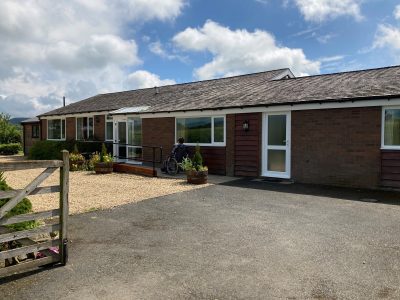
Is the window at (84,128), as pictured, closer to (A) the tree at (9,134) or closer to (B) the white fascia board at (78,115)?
(B) the white fascia board at (78,115)

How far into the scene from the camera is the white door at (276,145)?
11945 millimetres

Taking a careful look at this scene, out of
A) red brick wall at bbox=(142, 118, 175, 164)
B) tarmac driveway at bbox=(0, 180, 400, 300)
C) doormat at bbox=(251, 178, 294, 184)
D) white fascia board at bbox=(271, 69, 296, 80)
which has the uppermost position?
white fascia board at bbox=(271, 69, 296, 80)

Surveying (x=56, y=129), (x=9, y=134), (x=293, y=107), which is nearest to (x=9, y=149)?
(x=9, y=134)

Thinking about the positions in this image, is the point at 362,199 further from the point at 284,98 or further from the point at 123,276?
the point at 123,276

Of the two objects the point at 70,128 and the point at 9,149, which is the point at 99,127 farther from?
the point at 9,149

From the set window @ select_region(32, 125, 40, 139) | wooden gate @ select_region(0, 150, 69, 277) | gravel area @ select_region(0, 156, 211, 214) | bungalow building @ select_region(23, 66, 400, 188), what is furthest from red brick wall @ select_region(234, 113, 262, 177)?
window @ select_region(32, 125, 40, 139)

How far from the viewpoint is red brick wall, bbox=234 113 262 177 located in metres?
12.6

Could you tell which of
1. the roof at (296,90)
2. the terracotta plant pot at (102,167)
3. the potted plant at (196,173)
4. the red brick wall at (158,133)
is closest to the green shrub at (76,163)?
the terracotta plant pot at (102,167)

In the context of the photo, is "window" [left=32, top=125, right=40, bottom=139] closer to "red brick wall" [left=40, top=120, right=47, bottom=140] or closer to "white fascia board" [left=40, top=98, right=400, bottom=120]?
"red brick wall" [left=40, top=120, right=47, bottom=140]

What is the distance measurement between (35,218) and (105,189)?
6.42m

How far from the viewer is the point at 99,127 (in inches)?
853

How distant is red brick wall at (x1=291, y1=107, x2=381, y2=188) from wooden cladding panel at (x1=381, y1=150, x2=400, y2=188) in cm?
14

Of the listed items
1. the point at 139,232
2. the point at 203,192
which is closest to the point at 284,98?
the point at 203,192

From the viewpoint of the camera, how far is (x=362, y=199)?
8.70 m
